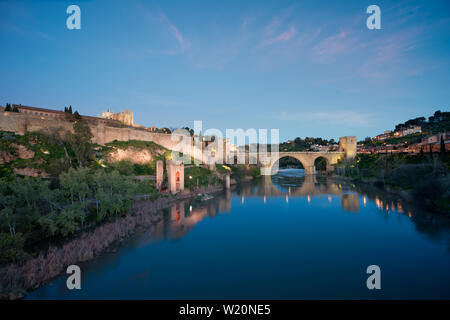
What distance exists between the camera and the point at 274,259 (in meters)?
10.9

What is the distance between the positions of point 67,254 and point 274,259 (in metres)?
10.1

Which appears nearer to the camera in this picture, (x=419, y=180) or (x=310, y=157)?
(x=419, y=180)

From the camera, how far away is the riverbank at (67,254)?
7.45 m

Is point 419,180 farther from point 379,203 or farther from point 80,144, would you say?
point 80,144

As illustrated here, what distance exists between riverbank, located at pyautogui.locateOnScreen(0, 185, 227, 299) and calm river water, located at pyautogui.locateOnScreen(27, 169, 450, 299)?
0.44 metres

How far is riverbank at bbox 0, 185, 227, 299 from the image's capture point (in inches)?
293

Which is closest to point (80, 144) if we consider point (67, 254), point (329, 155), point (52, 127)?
point (52, 127)

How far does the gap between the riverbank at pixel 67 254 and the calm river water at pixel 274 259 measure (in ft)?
1.45

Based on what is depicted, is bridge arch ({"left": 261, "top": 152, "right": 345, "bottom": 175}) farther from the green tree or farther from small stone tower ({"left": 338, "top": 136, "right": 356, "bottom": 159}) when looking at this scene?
the green tree

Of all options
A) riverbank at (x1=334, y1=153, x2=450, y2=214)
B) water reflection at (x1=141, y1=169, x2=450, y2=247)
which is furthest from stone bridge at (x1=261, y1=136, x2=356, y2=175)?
water reflection at (x1=141, y1=169, x2=450, y2=247)

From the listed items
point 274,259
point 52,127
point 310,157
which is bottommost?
point 274,259
